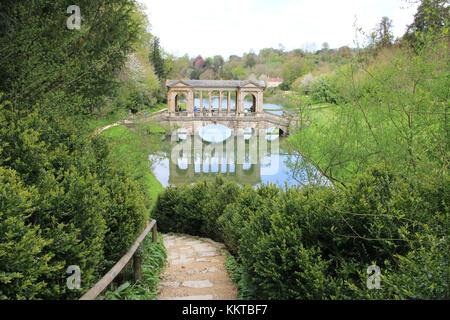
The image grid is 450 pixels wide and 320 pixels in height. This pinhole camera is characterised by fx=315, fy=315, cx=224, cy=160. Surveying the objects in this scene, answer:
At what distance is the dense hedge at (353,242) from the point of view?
237 centimetres

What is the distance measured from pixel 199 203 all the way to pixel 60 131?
15.8ft

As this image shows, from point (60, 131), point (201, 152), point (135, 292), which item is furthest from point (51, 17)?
point (201, 152)

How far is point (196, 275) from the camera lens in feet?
15.4

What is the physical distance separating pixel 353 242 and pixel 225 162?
A: 70.9 feet

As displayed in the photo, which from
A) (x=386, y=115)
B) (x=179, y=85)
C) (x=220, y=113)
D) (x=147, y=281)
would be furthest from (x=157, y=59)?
(x=147, y=281)

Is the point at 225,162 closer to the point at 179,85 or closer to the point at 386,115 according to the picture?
the point at 179,85

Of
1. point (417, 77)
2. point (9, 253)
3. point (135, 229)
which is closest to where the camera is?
point (9, 253)

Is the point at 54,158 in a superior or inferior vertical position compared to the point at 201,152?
superior

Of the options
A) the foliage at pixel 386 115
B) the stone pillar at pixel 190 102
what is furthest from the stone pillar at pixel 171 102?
the foliage at pixel 386 115

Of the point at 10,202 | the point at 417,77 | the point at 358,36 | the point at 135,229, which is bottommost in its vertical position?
the point at 135,229

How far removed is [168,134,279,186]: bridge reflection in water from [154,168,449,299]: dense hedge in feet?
47.5

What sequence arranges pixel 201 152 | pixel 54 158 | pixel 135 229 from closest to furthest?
pixel 54 158
pixel 135 229
pixel 201 152
